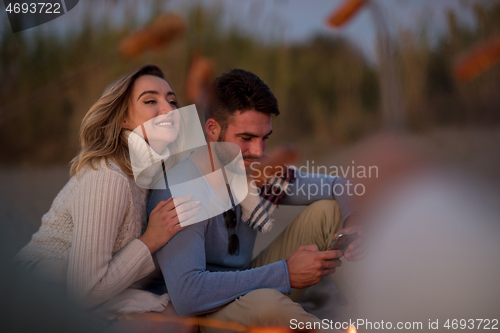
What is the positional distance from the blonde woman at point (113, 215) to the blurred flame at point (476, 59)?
1.84 m

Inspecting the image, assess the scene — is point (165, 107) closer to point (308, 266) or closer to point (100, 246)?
point (100, 246)

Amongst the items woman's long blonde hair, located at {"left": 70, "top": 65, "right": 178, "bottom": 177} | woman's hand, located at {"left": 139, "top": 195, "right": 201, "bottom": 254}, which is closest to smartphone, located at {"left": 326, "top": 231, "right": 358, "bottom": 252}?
woman's hand, located at {"left": 139, "top": 195, "right": 201, "bottom": 254}

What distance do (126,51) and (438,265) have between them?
1643mm

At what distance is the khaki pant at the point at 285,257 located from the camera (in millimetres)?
932

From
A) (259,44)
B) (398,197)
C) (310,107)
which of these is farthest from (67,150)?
(398,197)

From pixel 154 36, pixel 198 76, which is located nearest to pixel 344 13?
pixel 198 76

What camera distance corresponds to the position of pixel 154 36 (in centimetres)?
206

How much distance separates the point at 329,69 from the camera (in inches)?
91.6

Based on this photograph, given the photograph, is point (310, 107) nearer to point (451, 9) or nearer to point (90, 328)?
point (451, 9)

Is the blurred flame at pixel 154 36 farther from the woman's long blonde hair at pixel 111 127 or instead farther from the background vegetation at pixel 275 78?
the woman's long blonde hair at pixel 111 127

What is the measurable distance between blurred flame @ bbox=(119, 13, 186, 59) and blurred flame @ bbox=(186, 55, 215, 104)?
0.17 metres

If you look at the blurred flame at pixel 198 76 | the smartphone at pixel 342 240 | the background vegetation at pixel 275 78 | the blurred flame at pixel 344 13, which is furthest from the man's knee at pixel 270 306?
the blurred flame at pixel 344 13

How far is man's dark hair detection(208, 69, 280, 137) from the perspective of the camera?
1.30 metres

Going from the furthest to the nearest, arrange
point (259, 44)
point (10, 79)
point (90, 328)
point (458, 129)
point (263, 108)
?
point (458, 129) → point (259, 44) → point (10, 79) → point (263, 108) → point (90, 328)
